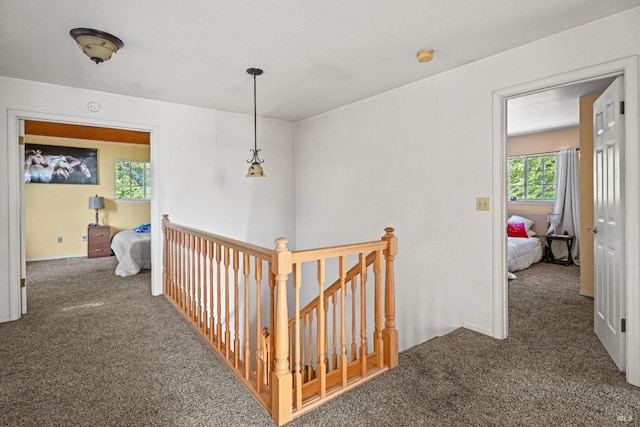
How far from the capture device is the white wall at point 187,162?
3062 millimetres

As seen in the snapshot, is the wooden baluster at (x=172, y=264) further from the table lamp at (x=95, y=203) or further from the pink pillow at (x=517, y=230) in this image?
the pink pillow at (x=517, y=230)

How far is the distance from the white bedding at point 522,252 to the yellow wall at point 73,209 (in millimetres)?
6993

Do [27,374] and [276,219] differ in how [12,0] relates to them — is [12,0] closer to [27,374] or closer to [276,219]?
[27,374]

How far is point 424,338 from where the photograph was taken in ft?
10.3

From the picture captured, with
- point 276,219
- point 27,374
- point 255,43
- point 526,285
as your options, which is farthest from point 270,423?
point 526,285

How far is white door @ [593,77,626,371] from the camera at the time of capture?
6.95 feet

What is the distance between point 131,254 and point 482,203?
4547 millimetres

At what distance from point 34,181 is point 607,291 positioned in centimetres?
822

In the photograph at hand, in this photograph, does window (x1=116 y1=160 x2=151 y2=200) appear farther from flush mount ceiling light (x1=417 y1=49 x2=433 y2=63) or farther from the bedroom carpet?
flush mount ceiling light (x1=417 y1=49 x2=433 y2=63)

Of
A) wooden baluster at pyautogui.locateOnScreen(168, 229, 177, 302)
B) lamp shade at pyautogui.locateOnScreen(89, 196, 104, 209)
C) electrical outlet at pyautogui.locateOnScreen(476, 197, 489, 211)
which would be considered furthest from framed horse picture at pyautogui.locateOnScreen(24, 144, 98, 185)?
electrical outlet at pyautogui.locateOnScreen(476, 197, 489, 211)

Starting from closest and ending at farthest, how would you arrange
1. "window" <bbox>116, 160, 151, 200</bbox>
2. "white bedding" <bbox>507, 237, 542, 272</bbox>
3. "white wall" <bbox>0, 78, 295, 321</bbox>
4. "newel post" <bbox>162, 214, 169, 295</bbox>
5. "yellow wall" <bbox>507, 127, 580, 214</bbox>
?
1. "white wall" <bbox>0, 78, 295, 321</bbox>
2. "newel post" <bbox>162, 214, 169, 295</bbox>
3. "white bedding" <bbox>507, 237, 542, 272</bbox>
4. "yellow wall" <bbox>507, 127, 580, 214</bbox>
5. "window" <bbox>116, 160, 151, 200</bbox>

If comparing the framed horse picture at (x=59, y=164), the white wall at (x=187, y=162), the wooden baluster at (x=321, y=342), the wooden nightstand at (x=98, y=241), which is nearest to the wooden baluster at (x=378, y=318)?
the wooden baluster at (x=321, y=342)

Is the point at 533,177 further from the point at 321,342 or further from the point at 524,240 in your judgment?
the point at 321,342

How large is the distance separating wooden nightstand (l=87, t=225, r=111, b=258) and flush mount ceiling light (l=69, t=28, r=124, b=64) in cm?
499
